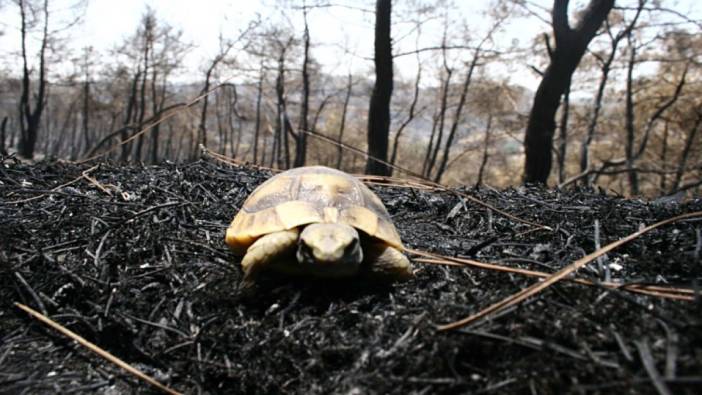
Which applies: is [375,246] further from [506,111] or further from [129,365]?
[506,111]

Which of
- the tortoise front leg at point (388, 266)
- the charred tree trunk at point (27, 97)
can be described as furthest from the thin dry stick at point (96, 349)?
the charred tree trunk at point (27, 97)

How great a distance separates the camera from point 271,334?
167 centimetres

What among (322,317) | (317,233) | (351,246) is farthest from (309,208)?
(322,317)

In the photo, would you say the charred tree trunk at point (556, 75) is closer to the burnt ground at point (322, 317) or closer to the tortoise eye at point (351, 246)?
the burnt ground at point (322, 317)

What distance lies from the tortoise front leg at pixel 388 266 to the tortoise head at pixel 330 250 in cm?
15

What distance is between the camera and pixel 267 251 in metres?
1.95

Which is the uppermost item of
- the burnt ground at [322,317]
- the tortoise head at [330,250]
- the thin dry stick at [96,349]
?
the tortoise head at [330,250]

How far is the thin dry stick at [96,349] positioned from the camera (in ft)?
4.91

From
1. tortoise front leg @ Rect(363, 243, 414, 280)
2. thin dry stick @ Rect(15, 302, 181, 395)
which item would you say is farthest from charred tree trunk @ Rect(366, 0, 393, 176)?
thin dry stick @ Rect(15, 302, 181, 395)

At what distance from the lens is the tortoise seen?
1824 millimetres

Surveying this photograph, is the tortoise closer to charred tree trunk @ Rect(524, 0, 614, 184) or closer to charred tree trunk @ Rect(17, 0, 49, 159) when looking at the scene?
charred tree trunk @ Rect(524, 0, 614, 184)

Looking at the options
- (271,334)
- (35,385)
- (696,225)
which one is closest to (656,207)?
(696,225)

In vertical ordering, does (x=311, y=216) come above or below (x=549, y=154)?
below

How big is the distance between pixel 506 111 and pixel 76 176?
33256mm
